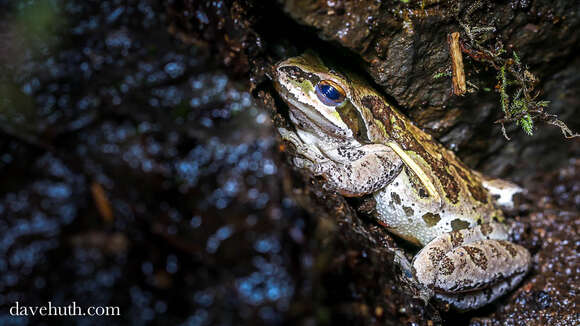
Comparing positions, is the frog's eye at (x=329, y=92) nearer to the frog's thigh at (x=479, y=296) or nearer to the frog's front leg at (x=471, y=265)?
the frog's front leg at (x=471, y=265)

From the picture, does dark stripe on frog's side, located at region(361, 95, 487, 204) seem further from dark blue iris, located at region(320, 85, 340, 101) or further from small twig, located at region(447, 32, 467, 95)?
small twig, located at region(447, 32, 467, 95)

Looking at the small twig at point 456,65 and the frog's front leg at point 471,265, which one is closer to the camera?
the small twig at point 456,65

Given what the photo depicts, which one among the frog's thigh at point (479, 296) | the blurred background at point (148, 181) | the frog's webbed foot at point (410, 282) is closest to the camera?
the blurred background at point (148, 181)

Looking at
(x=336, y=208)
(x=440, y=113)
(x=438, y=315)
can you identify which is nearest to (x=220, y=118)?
(x=336, y=208)

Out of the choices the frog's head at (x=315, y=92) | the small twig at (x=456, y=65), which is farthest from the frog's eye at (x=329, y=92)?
the small twig at (x=456, y=65)

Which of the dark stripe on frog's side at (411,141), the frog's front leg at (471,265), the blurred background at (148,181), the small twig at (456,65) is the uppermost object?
the small twig at (456,65)

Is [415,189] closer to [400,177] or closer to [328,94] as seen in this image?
[400,177]

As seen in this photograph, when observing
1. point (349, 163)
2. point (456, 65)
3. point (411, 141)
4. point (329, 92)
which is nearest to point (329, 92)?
point (329, 92)
